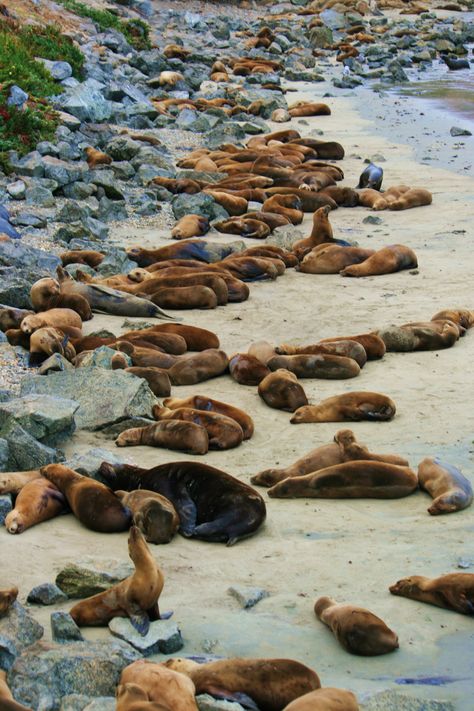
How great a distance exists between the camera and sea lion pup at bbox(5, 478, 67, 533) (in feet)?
17.1

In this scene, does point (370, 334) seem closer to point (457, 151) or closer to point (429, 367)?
point (429, 367)

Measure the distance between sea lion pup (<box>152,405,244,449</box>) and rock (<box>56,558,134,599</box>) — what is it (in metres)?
2.10

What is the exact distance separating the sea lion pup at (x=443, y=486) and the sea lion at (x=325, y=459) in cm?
24

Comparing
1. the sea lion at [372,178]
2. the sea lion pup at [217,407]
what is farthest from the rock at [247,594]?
the sea lion at [372,178]

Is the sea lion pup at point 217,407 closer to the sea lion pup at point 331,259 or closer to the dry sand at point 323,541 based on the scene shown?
the dry sand at point 323,541

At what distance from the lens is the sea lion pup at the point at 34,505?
17.1 ft

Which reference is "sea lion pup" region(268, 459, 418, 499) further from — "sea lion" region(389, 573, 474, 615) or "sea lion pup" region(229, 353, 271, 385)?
"sea lion pup" region(229, 353, 271, 385)

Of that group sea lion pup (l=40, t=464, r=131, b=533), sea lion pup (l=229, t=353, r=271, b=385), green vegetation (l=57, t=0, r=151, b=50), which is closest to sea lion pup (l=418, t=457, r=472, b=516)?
sea lion pup (l=40, t=464, r=131, b=533)

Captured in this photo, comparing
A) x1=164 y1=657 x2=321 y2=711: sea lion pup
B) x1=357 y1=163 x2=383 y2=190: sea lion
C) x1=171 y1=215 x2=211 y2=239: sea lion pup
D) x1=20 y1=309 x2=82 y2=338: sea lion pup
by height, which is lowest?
x1=171 y1=215 x2=211 y2=239: sea lion pup

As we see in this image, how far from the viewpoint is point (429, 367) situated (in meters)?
8.05

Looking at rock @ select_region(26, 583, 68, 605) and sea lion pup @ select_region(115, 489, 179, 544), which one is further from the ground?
rock @ select_region(26, 583, 68, 605)

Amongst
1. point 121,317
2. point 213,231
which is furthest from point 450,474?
point 213,231

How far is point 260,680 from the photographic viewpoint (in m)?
3.68

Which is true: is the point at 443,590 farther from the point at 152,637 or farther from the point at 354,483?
the point at 354,483
